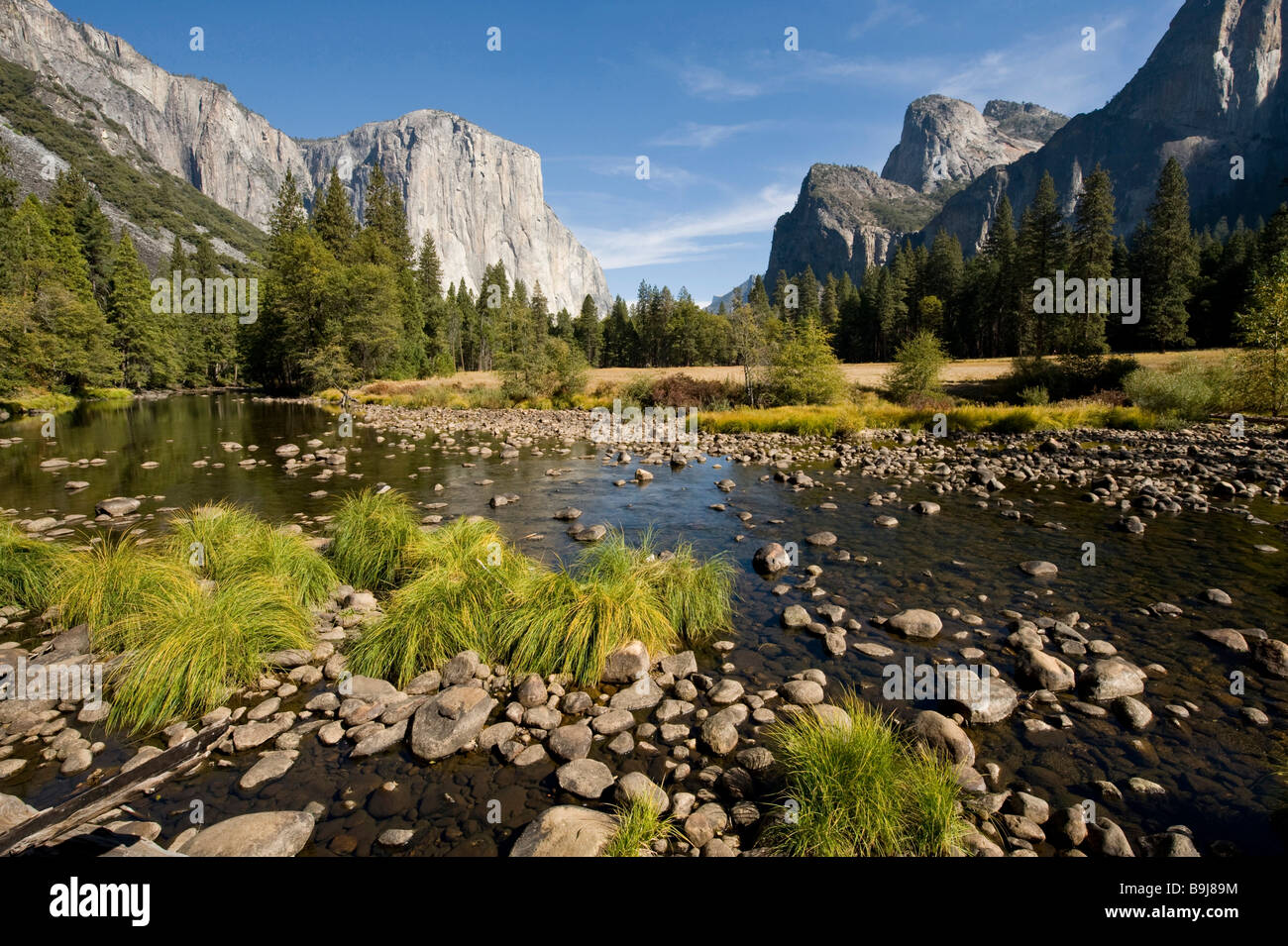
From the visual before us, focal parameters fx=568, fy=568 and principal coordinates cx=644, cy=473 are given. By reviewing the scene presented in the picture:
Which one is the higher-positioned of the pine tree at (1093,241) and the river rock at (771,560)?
the pine tree at (1093,241)

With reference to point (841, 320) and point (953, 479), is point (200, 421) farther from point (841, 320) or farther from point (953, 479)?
point (841, 320)

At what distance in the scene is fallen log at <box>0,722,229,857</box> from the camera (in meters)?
3.98

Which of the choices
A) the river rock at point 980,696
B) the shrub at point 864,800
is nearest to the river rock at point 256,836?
the shrub at point 864,800

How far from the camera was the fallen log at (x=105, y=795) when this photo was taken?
3982 millimetres

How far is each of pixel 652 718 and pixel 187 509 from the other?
14348 mm

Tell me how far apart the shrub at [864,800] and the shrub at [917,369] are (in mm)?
37575

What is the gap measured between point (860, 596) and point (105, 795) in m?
9.45

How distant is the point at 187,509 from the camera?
14.4 metres

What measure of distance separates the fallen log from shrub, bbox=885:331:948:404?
131 ft

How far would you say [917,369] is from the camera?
127 feet

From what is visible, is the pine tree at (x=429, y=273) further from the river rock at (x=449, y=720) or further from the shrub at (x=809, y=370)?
the river rock at (x=449, y=720)

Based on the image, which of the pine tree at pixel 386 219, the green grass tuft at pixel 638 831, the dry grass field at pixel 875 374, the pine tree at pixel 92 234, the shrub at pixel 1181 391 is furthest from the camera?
the pine tree at pixel 386 219

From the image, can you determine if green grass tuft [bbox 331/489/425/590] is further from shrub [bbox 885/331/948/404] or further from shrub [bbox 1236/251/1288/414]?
shrub [bbox 1236/251/1288/414]
